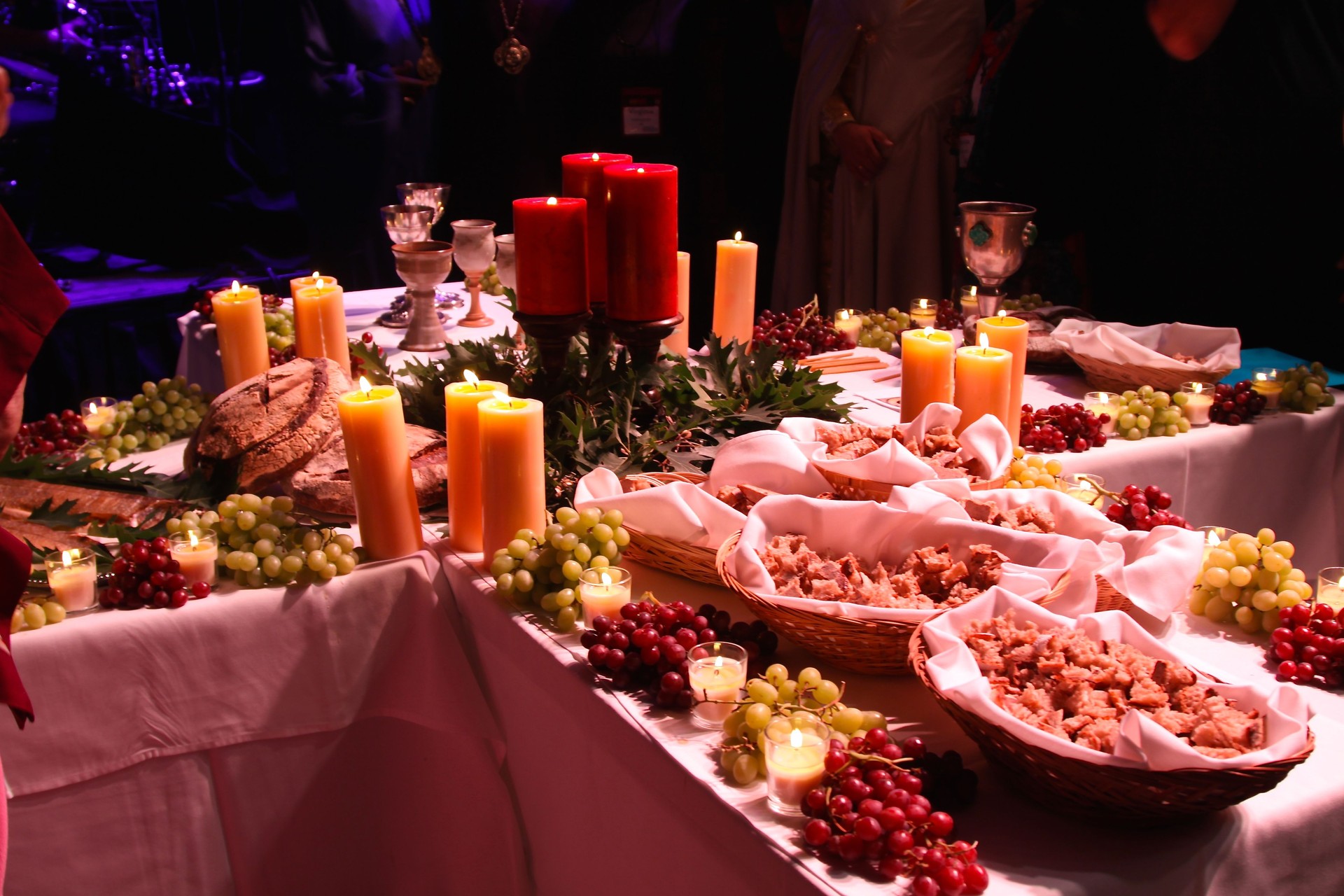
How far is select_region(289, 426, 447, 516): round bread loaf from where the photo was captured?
1581mm

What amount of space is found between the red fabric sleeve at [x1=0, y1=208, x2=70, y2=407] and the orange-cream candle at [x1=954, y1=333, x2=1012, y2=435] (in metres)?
1.23

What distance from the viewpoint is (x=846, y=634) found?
1.08 meters

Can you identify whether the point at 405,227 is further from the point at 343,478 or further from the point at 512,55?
the point at 512,55

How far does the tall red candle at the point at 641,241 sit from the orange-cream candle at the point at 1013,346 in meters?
0.55

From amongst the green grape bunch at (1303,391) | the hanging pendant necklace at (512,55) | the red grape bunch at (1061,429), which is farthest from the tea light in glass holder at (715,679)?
the hanging pendant necklace at (512,55)

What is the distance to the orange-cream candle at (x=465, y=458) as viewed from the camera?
1.40 metres

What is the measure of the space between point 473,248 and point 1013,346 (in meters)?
1.49

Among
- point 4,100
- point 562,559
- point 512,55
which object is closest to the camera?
point 4,100

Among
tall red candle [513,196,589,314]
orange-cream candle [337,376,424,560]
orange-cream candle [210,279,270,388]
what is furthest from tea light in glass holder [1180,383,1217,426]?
orange-cream candle [210,279,270,388]

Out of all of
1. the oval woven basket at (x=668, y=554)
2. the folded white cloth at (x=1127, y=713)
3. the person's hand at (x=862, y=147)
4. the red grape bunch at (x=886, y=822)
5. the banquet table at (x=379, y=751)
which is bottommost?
the banquet table at (x=379, y=751)

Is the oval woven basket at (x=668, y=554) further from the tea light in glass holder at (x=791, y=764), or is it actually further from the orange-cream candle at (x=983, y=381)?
the orange-cream candle at (x=983, y=381)

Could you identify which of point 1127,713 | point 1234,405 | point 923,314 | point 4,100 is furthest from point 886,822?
point 923,314

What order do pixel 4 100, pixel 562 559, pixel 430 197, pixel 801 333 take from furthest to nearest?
1. pixel 430 197
2. pixel 801 333
3. pixel 562 559
4. pixel 4 100

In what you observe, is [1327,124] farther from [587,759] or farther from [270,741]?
[270,741]
